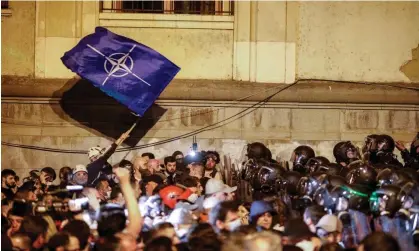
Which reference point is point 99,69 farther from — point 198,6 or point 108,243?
point 108,243

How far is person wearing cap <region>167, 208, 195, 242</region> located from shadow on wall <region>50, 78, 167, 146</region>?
6.94 meters

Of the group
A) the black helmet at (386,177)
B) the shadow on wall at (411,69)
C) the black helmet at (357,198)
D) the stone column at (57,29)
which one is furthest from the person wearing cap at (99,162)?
the shadow on wall at (411,69)

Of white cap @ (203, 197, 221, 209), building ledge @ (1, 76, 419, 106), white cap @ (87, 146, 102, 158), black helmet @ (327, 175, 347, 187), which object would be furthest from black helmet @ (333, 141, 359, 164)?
white cap @ (203, 197, 221, 209)

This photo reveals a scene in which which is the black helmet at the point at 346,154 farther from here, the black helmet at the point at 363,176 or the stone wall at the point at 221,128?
the black helmet at the point at 363,176

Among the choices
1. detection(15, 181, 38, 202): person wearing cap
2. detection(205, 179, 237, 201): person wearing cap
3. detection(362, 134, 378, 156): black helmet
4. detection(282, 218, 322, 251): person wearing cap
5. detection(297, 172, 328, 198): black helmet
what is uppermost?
detection(362, 134, 378, 156): black helmet

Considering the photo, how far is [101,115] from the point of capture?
1862cm

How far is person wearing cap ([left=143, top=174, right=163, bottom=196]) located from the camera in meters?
13.7

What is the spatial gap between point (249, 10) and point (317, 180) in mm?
6631

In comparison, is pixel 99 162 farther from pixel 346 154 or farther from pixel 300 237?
pixel 300 237

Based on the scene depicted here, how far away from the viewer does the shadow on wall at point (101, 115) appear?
18578mm

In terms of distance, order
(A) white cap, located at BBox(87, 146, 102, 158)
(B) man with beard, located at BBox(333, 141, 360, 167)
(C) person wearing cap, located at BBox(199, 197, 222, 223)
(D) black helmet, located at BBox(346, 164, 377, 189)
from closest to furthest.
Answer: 1. (C) person wearing cap, located at BBox(199, 197, 222, 223)
2. (D) black helmet, located at BBox(346, 164, 377, 189)
3. (B) man with beard, located at BBox(333, 141, 360, 167)
4. (A) white cap, located at BBox(87, 146, 102, 158)

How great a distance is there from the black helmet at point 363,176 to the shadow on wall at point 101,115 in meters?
5.83

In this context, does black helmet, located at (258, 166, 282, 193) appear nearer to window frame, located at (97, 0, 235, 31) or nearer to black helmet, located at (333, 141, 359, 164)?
black helmet, located at (333, 141, 359, 164)

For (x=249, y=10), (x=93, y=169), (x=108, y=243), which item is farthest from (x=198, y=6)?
(x=108, y=243)
